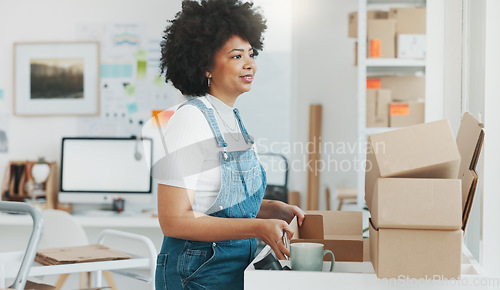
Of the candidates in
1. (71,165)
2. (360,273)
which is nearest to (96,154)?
(71,165)

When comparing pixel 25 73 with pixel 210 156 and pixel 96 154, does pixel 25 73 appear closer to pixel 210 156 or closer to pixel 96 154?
pixel 96 154

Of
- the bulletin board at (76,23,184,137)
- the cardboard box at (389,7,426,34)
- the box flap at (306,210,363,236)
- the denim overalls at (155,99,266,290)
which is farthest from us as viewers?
the bulletin board at (76,23,184,137)

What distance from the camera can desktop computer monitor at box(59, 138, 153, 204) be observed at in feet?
12.9

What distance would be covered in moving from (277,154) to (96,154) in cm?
150

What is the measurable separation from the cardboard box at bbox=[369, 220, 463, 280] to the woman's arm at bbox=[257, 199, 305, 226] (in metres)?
0.42

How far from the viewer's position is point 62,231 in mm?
2877

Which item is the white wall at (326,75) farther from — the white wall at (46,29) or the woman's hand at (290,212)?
the woman's hand at (290,212)

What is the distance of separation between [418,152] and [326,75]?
13.4 ft

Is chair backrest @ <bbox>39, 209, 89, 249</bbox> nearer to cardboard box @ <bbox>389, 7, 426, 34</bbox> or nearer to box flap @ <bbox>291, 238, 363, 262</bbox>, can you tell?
box flap @ <bbox>291, 238, 363, 262</bbox>

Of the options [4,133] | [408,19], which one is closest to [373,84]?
[408,19]

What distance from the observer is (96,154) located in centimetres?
396

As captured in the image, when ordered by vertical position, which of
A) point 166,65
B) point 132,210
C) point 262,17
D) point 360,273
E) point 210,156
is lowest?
point 132,210

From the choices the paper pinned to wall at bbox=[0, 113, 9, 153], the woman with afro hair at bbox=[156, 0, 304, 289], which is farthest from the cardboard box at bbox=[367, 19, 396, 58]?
the paper pinned to wall at bbox=[0, 113, 9, 153]

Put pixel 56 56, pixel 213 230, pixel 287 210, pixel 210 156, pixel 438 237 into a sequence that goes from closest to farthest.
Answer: pixel 438 237 → pixel 213 230 → pixel 210 156 → pixel 287 210 → pixel 56 56
